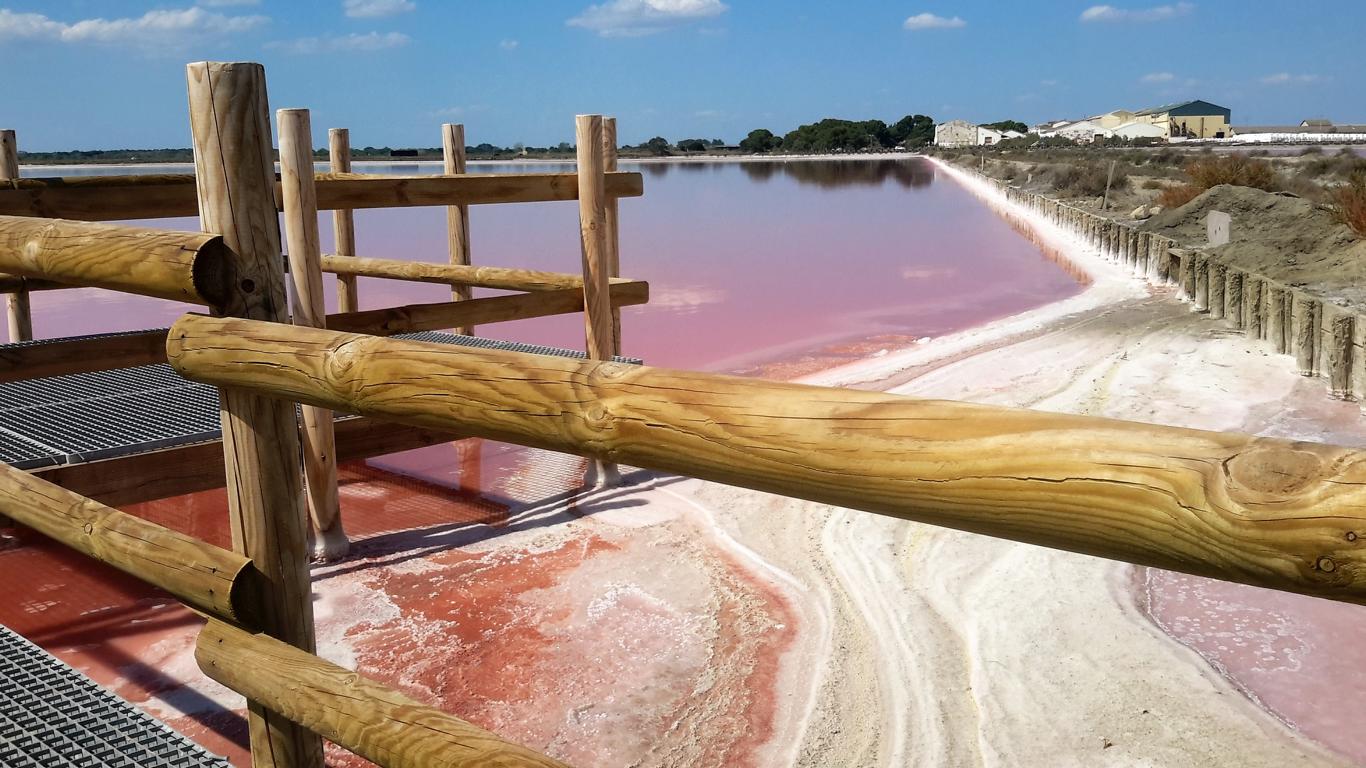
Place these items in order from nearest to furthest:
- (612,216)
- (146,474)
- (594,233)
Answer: (146,474) → (594,233) → (612,216)

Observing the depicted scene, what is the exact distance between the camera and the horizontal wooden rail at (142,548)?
2.19 metres

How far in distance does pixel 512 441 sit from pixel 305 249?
3927mm

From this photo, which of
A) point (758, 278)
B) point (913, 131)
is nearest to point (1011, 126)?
point (913, 131)

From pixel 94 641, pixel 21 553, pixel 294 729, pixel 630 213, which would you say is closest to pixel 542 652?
pixel 94 641

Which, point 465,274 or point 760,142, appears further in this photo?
point 760,142

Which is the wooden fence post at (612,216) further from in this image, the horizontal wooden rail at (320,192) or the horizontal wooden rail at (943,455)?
the horizontal wooden rail at (943,455)

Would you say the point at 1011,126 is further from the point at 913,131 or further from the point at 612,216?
the point at 612,216

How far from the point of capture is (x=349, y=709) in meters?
1.98

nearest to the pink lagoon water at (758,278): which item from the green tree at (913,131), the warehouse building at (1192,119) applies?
the warehouse building at (1192,119)

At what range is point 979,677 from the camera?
4363mm

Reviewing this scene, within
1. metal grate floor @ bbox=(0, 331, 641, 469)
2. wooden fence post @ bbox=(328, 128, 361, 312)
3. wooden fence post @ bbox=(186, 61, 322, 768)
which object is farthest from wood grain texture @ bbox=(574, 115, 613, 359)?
wooden fence post @ bbox=(186, 61, 322, 768)

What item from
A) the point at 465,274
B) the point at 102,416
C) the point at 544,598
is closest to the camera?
the point at 544,598

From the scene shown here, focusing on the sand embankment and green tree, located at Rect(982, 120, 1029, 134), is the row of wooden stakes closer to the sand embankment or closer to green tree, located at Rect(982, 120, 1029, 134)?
the sand embankment

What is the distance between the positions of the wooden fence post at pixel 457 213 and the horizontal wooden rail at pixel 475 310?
7.38 feet
